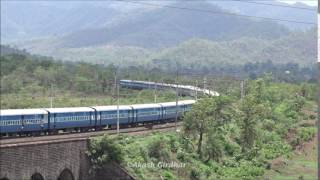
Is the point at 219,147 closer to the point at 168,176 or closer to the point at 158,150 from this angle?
the point at 158,150

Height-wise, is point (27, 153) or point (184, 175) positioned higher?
point (27, 153)

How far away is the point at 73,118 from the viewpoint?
36.2 metres

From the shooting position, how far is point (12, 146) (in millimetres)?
25047

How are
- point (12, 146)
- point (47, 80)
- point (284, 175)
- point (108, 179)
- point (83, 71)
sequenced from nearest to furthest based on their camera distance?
1. point (12, 146)
2. point (108, 179)
3. point (284, 175)
4. point (47, 80)
5. point (83, 71)

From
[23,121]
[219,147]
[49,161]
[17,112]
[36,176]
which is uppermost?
[17,112]

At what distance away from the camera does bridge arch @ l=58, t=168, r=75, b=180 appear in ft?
94.9

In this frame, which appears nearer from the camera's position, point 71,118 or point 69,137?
point 69,137

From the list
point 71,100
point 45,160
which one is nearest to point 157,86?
point 71,100

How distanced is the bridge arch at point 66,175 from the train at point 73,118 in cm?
450

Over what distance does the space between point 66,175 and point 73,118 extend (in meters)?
7.29

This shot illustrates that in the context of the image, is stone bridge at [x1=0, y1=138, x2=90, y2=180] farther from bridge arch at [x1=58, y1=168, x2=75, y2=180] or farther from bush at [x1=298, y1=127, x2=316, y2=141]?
bush at [x1=298, y1=127, x2=316, y2=141]

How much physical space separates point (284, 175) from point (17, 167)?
69.4 ft

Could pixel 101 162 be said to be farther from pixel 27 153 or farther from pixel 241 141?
pixel 241 141

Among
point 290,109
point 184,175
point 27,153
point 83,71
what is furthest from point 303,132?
point 83,71
